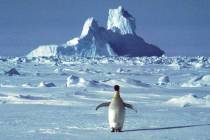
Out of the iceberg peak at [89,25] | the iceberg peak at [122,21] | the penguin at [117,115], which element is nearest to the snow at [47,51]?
the iceberg peak at [89,25]

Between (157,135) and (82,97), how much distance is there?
24.7ft

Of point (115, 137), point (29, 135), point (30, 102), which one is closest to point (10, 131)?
point (29, 135)

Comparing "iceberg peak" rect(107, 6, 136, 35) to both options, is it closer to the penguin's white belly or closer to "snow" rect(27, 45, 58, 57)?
"snow" rect(27, 45, 58, 57)

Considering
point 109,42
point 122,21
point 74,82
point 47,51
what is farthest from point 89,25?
point 74,82

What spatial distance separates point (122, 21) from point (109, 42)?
5.26 meters

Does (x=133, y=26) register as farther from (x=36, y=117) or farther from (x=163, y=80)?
(x=36, y=117)

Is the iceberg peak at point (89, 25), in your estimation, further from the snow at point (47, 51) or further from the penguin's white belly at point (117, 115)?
the penguin's white belly at point (117, 115)

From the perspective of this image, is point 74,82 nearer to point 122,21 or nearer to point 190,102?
point 190,102

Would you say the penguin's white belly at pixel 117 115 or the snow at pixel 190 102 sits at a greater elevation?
the snow at pixel 190 102

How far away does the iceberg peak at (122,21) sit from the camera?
81.9 m

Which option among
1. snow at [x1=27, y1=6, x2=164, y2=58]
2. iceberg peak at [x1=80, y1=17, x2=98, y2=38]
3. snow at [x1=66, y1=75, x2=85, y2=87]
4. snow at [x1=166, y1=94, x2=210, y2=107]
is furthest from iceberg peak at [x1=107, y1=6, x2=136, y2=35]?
snow at [x1=166, y1=94, x2=210, y2=107]

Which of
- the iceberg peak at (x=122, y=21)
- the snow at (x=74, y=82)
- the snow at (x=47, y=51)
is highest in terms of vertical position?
the iceberg peak at (x=122, y=21)

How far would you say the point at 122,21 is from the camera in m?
83.1

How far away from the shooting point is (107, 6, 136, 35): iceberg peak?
8188 centimetres
